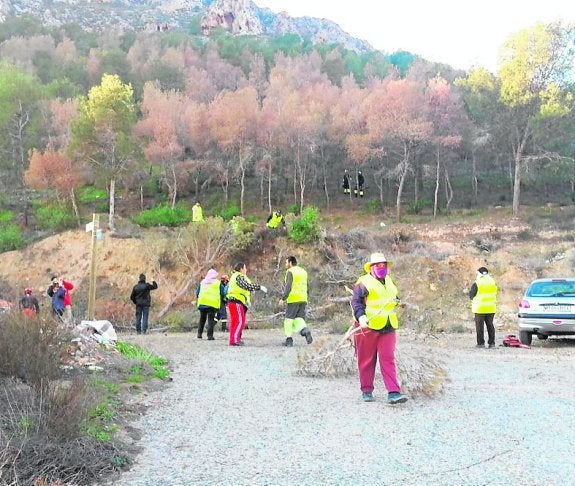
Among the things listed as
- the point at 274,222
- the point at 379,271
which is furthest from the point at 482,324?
the point at 274,222

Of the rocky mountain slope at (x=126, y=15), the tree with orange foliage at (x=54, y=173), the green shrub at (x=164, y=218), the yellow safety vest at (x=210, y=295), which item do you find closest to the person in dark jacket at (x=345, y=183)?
the green shrub at (x=164, y=218)

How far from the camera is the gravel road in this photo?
484cm

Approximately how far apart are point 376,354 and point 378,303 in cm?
66

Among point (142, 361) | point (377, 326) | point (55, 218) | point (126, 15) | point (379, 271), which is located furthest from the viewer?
point (126, 15)

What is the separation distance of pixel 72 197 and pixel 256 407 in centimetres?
3313

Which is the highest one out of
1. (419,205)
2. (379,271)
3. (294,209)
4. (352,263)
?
(419,205)

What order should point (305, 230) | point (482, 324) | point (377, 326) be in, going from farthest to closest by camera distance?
point (305, 230)
point (482, 324)
point (377, 326)

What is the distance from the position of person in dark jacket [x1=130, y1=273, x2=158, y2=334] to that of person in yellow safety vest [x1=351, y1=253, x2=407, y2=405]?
37.0 feet

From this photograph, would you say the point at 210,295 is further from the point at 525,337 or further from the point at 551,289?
the point at 551,289

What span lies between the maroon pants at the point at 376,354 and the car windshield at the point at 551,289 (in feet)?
26.4

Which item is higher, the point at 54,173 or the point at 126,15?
the point at 126,15

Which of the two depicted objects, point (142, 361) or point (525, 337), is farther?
point (525, 337)

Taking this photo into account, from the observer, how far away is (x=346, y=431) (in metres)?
6.13

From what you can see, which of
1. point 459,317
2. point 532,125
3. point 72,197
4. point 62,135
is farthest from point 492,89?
point 62,135
